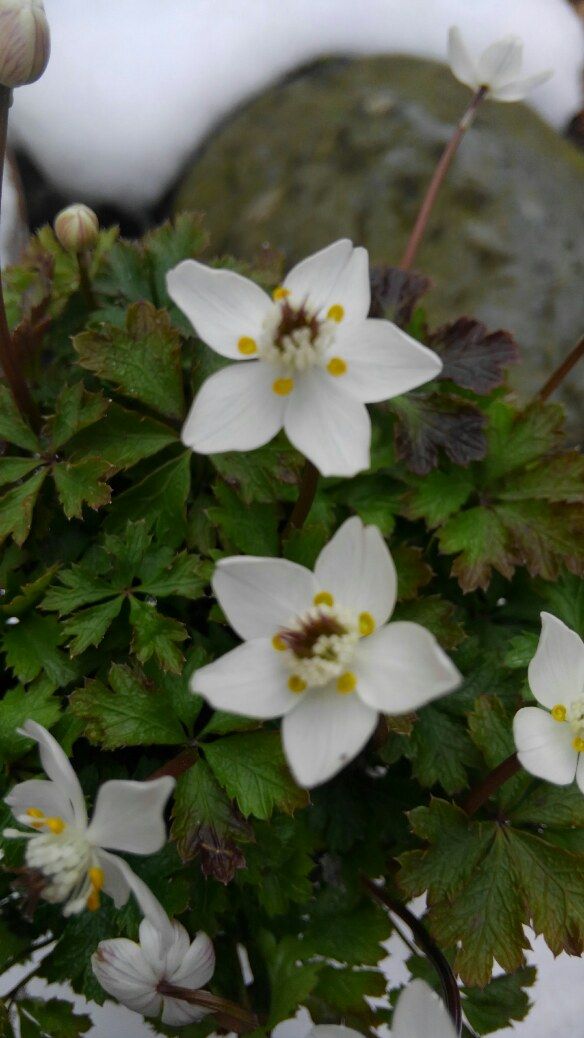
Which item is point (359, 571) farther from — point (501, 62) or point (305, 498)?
point (501, 62)

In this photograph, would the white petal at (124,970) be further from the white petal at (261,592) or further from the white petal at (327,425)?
the white petal at (327,425)

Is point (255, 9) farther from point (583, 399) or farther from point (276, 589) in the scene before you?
point (276, 589)

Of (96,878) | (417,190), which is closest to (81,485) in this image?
(96,878)

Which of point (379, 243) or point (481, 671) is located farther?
point (379, 243)

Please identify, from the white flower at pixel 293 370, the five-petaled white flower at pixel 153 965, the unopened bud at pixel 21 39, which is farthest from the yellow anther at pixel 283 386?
the five-petaled white flower at pixel 153 965

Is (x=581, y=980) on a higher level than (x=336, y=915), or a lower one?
lower

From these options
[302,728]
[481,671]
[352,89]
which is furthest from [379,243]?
[302,728]
